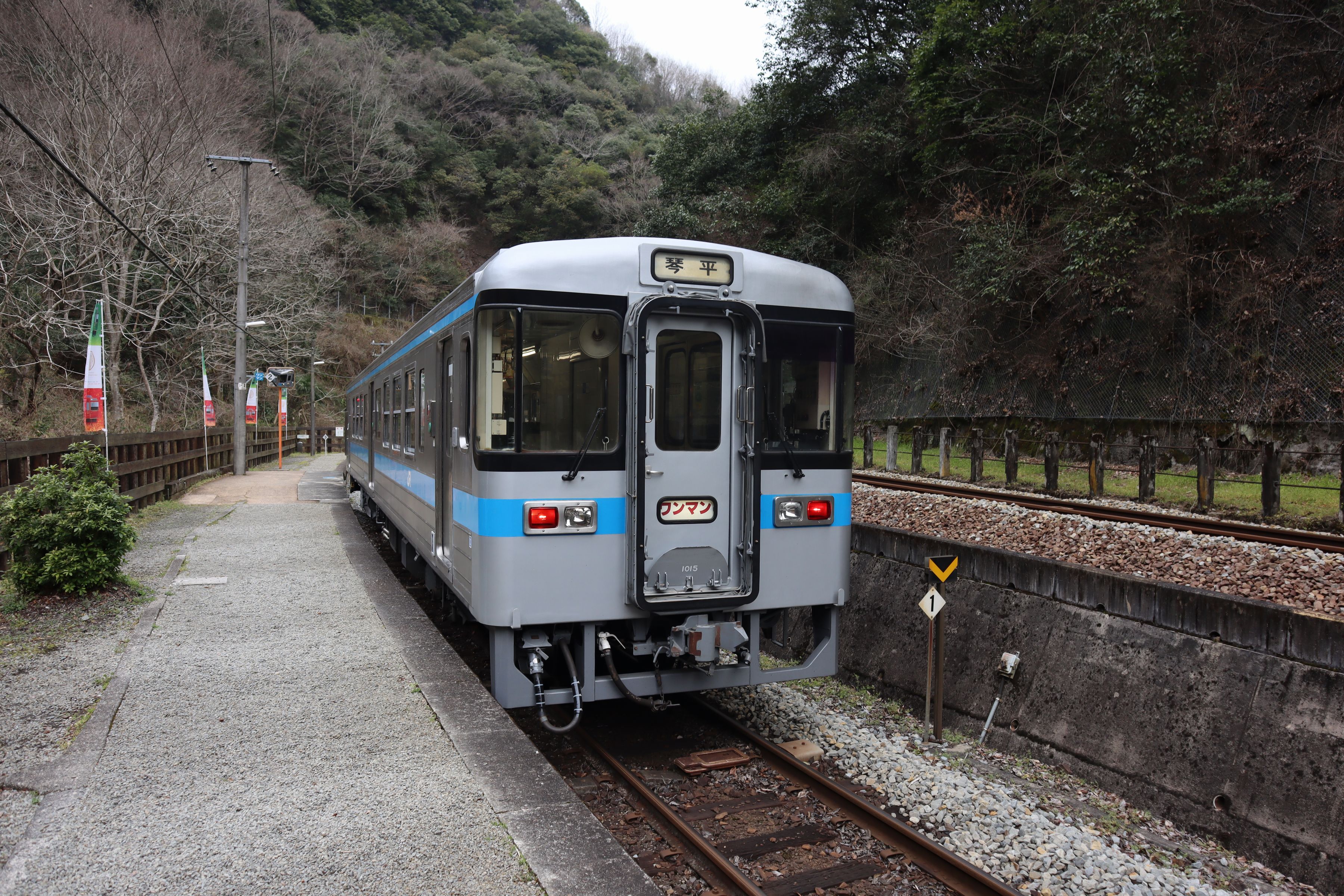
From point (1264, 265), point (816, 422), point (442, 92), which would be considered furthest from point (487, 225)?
point (816, 422)

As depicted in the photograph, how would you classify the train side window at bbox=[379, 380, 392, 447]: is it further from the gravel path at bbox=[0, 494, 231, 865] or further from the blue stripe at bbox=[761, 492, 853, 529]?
the blue stripe at bbox=[761, 492, 853, 529]

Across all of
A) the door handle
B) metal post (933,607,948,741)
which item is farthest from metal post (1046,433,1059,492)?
the door handle

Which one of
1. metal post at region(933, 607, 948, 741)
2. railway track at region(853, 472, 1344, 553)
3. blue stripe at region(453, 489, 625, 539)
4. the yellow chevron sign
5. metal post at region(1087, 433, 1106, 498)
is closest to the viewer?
blue stripe at region(453, 489, 625, 539)

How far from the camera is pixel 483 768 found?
14.0 feet

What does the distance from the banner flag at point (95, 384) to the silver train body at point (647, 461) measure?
818 centimetres

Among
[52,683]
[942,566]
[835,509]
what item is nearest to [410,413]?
[52,683]

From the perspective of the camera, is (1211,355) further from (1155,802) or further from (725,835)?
(725,835)

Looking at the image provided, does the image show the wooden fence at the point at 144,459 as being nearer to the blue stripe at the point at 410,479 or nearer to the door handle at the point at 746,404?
the blue stripe at the point at 410,479

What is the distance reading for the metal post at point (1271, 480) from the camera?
32.0 ft

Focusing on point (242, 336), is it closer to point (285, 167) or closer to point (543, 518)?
point (543, 518)

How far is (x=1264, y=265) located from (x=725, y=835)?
15.3m

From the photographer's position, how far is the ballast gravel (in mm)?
4301

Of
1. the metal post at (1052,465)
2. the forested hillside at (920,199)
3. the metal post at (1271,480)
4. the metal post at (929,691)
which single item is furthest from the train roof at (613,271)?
the forested hillside at (920,199)

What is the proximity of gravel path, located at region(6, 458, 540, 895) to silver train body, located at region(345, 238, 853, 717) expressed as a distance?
0.90 metres
